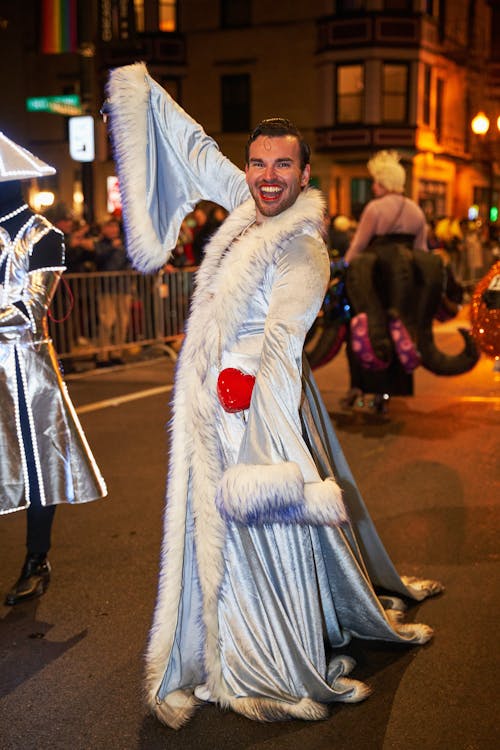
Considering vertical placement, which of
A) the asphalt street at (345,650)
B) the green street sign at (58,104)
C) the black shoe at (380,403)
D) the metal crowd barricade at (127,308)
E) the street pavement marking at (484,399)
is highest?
the green street sign at (58,104)

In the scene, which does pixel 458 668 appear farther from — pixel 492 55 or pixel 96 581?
pixel 492 55

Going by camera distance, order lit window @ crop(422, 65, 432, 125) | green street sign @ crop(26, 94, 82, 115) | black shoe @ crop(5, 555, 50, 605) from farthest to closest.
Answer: lit window @ crop(422, 65, 432, 125) → green street sign @ crop(26, 94, 82, 115) → black shoe @ crop(5, 555, 50, 605)

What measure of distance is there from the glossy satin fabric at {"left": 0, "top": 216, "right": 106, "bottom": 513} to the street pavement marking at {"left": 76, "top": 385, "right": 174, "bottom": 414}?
4.50 m

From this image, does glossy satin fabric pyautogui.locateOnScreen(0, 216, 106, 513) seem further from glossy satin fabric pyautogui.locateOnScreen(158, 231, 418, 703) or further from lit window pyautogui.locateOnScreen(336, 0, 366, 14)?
lit window pyautogui.locateOnScreen(336, 0, 366, 14)

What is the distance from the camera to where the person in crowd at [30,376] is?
399cm

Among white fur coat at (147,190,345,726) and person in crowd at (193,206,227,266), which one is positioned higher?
person in crowd at (193,206,227,266)

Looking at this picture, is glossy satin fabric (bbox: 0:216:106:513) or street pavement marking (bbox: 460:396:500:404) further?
street pavement marking (bbox: 460:396:500:404)

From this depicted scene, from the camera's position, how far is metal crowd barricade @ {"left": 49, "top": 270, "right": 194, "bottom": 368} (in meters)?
11.0

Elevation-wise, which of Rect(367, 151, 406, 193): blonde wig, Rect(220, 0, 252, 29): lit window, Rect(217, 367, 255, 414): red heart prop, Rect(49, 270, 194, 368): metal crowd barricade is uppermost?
Rect(220, 0, 252, 29): lit window

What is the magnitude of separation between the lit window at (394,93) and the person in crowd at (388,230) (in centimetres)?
2266

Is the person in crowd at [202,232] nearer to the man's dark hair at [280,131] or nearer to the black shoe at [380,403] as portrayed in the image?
the black shoe at [380,403]

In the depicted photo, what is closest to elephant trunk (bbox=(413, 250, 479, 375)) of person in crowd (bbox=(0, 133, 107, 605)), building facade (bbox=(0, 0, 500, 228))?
person in crowd (bbox=(0, 133, 107, 605))

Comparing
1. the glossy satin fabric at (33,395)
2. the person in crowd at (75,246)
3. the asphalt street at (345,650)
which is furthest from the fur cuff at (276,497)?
the person in crowd at (75,246)

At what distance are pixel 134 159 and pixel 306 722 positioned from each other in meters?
2.21
